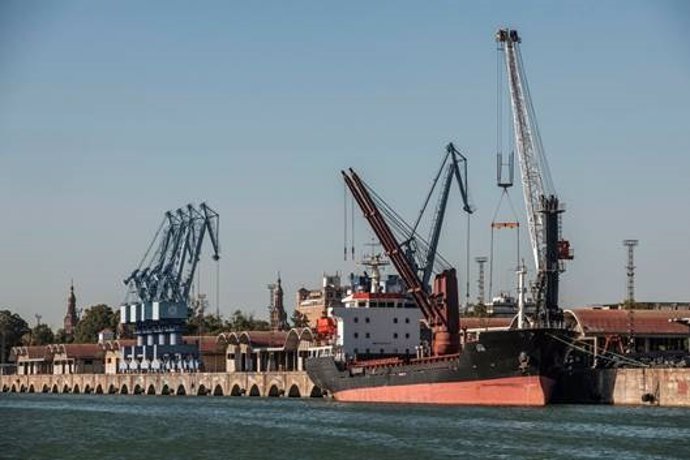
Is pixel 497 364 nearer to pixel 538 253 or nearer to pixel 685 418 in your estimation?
pixel 685 418

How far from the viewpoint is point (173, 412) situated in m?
105

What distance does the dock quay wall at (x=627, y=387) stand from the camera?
91.6 metres

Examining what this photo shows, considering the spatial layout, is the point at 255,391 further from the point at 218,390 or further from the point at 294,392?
the point at 294,392

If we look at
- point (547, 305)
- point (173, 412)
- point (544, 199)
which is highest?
point (544, 199)

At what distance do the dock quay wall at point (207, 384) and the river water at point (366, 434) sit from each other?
124 ft

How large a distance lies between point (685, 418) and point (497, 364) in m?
17.5

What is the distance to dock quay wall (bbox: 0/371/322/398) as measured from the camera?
138 metres

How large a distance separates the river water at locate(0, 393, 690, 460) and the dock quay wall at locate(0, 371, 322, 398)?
37.7 m

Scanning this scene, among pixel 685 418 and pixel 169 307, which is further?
pixel 169 307

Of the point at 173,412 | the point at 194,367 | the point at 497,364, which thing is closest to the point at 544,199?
the point at 497,364

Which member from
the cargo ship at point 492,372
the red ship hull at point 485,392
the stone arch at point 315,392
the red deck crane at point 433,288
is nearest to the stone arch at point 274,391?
the stone arch at point 315,392

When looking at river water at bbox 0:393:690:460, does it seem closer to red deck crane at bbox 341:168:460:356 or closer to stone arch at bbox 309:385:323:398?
red deck crane at bbox 341:168:460:356

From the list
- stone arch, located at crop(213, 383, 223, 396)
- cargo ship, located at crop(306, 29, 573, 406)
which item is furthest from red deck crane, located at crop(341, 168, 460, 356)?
stone arch, located at crop(213, 383, 223, 396)

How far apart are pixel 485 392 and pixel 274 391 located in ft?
169
